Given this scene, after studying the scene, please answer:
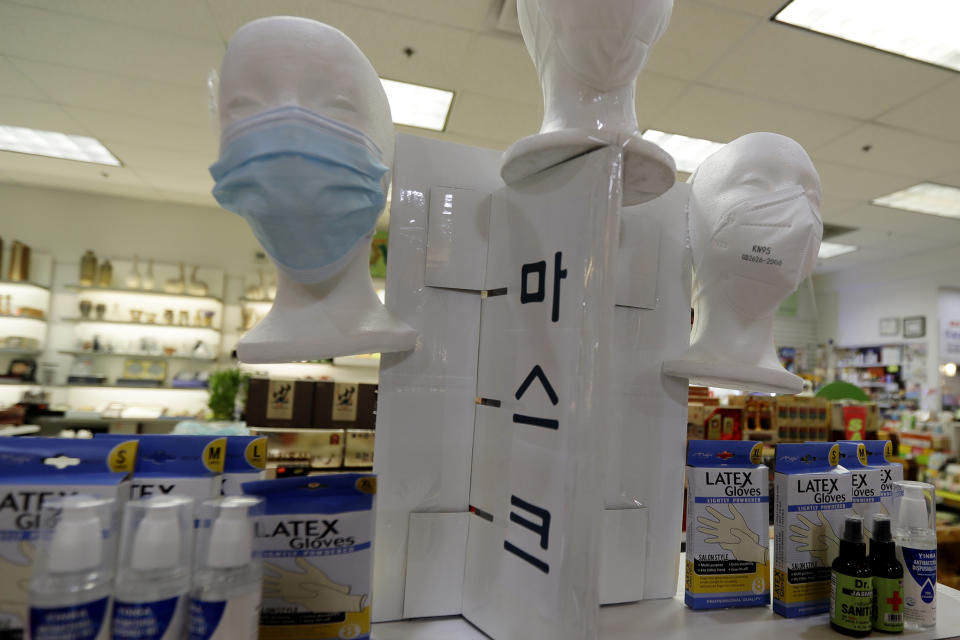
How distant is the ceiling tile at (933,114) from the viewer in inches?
129

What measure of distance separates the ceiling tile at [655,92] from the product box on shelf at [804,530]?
8.80 ft

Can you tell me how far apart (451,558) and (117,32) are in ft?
11.2

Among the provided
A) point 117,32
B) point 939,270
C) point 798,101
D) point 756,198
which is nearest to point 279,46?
point 756,198

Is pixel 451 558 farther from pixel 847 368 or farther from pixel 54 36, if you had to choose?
pixel 847 368

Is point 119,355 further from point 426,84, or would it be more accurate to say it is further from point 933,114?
point 933,114

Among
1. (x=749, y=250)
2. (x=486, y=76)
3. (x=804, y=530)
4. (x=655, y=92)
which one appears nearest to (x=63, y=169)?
(x=486, y=76)

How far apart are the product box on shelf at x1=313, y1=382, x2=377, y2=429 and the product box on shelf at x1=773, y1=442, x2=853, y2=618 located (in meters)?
2.46

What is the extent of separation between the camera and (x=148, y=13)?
2.80 metres

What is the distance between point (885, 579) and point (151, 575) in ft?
3.54

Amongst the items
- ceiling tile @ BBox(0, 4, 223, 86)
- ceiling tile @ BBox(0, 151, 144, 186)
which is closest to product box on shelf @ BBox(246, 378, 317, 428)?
ceiling tile @ BBox(0, 4, 223, 86)

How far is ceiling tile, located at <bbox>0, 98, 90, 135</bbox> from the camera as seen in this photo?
13.1 ft

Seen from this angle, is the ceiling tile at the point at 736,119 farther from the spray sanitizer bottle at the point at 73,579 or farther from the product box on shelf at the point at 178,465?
the spray sanitizer bottle at the point at 73,579

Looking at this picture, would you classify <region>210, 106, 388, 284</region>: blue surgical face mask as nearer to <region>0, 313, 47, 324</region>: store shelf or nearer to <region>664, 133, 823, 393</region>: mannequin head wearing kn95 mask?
<region>664, 133, 823, 393</region>: mannequin head wearing kn95 mask

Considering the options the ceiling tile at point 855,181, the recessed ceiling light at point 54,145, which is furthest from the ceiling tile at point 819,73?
the recessed ceiling light at point 54,145
